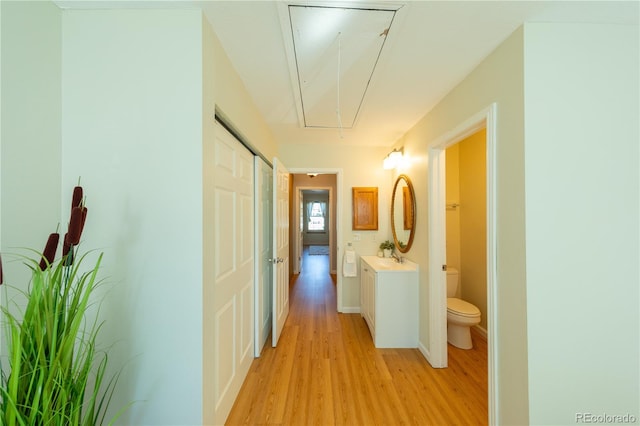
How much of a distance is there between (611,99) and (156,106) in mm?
2203

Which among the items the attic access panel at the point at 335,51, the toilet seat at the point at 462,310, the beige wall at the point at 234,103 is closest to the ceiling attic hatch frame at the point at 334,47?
the attic access panel at the point at 335,51

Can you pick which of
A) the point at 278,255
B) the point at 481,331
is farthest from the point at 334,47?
the point at 481,331

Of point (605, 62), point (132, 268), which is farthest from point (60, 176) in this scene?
point (605, 62)

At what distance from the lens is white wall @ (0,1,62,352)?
867 millimetres

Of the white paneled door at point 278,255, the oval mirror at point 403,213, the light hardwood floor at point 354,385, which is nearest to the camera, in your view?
the light hardwood floor at point 354,385

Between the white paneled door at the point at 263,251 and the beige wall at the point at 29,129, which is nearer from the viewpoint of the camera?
the beige wall at the point at 29,129

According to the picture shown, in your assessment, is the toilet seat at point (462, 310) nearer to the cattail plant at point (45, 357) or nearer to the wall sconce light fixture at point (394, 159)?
the wall sconce light fixture at point (394, 159)

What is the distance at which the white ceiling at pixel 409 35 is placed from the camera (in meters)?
1.06

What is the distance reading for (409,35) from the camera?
1231 mm

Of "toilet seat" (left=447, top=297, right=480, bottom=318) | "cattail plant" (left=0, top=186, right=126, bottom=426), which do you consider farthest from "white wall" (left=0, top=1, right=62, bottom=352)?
"toilet seat" (left=447, top=297, right=480, bottom=318)

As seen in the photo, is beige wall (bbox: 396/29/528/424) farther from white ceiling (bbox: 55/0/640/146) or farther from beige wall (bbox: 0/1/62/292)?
beige wall (bbox: 0/1/62/292)

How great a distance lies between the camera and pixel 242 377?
5.96ft

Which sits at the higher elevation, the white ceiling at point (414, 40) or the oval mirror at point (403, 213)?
the white ceiling at point (414, 40)

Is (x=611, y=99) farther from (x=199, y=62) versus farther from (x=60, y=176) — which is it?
(x=60, y=176)
